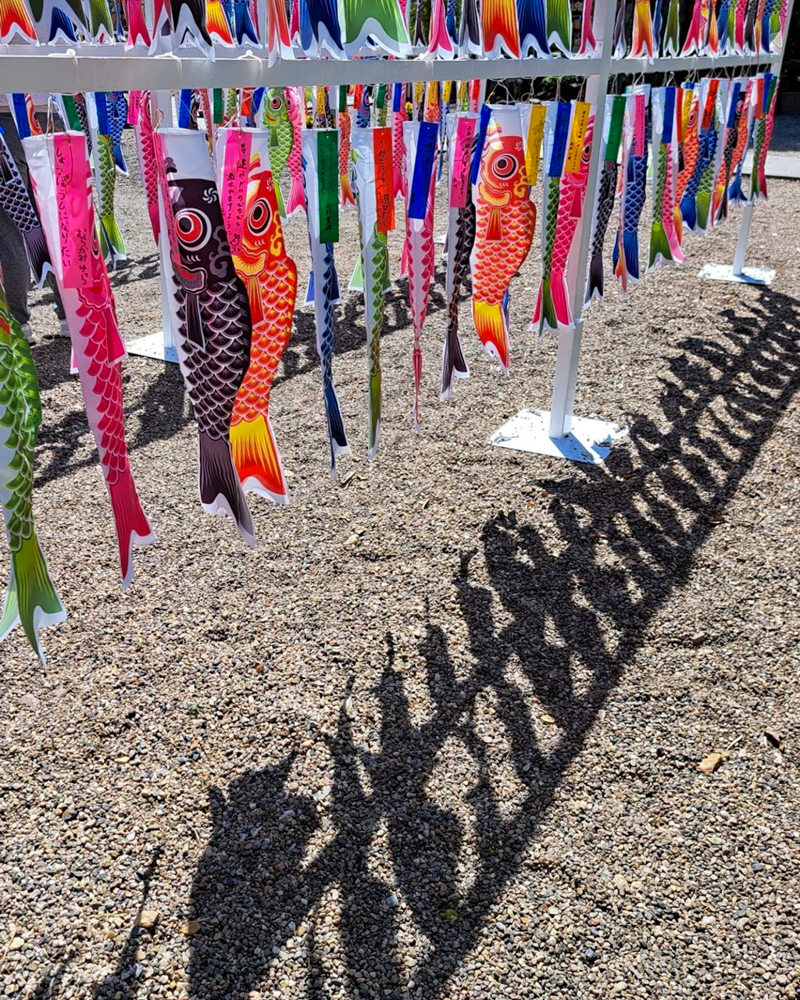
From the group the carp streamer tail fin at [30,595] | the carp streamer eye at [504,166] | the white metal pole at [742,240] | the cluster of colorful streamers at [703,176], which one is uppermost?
the carp streamer eye at [504,166]

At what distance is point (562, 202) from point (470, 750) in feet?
7.17

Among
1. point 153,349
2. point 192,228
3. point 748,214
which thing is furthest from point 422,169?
point 748,214

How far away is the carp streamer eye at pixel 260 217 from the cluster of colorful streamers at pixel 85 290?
14.5 inches

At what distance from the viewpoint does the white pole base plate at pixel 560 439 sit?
427 centimetres

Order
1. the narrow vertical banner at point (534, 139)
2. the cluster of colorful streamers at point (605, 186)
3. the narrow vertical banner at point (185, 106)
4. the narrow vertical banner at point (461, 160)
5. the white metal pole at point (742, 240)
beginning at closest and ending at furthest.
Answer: the narrow vertical banner at point (461, 160), the narrow vertical banner at point (534, 139), the cluster of colorful streamers at point (605, 186), the narrow vertical banner at point (185, 106), the white metal pole at point (742, 240)

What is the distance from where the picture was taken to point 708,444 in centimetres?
441

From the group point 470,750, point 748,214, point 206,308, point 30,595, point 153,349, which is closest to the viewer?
point 30,595

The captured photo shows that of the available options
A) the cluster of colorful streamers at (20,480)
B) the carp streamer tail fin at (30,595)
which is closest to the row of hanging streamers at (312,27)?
the cluster of colorful streamers at (20,480)

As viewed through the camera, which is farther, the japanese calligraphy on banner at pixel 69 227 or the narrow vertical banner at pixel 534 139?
the narrow vertical banner at pixel 534 139

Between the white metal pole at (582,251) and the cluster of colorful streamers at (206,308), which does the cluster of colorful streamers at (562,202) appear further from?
the cluster of colorful streamers at (206,308)

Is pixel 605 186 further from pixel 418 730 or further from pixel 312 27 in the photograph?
pixel 418 730

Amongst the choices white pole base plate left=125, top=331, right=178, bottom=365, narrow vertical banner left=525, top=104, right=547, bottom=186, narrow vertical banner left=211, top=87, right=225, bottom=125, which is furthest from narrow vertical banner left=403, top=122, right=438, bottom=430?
white pole base plate left=125, top=331, right=178, bottom=365

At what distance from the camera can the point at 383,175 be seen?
233 centimetres

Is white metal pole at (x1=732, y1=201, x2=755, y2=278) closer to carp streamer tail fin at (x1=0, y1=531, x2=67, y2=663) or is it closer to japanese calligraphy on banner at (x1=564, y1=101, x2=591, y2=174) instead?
japanese calligraphy on banner at (x1=564, y1=101, x2=591, y2=174)
